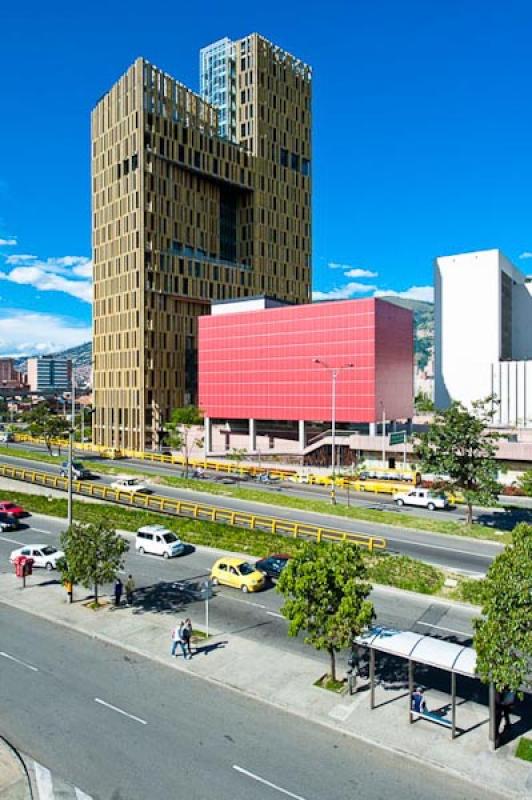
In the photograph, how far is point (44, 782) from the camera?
14.4 meters

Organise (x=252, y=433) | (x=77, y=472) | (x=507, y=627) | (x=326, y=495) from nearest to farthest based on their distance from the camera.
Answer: (x=507, y=627) < (x=326, y=495) < (x=77, y=472) < (x=252, y=433)

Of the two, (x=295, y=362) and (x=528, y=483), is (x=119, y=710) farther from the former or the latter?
(x=295, y=362)

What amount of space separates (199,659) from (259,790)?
7.32m

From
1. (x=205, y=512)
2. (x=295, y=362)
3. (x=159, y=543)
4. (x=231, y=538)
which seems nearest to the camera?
(x=159, y=543)

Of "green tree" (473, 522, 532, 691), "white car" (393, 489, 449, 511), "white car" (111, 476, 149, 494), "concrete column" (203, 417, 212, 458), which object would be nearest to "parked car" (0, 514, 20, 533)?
"white car" (111, 476, 149, 494)

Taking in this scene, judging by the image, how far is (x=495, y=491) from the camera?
3825cm

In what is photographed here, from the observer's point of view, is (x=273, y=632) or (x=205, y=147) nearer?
(x=273, y=632)

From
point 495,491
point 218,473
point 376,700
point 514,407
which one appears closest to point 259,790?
point 376,700

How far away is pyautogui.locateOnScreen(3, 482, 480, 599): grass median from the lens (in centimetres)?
2872

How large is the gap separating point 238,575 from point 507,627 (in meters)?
15.8

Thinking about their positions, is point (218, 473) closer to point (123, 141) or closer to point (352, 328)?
point (352, 328)

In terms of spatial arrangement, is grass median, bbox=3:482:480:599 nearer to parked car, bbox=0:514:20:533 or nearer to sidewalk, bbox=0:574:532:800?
parked car, bbox=0:514:20:533

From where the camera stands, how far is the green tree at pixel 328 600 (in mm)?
17828

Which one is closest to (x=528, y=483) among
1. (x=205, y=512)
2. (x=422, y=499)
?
(x=422, y=499)
